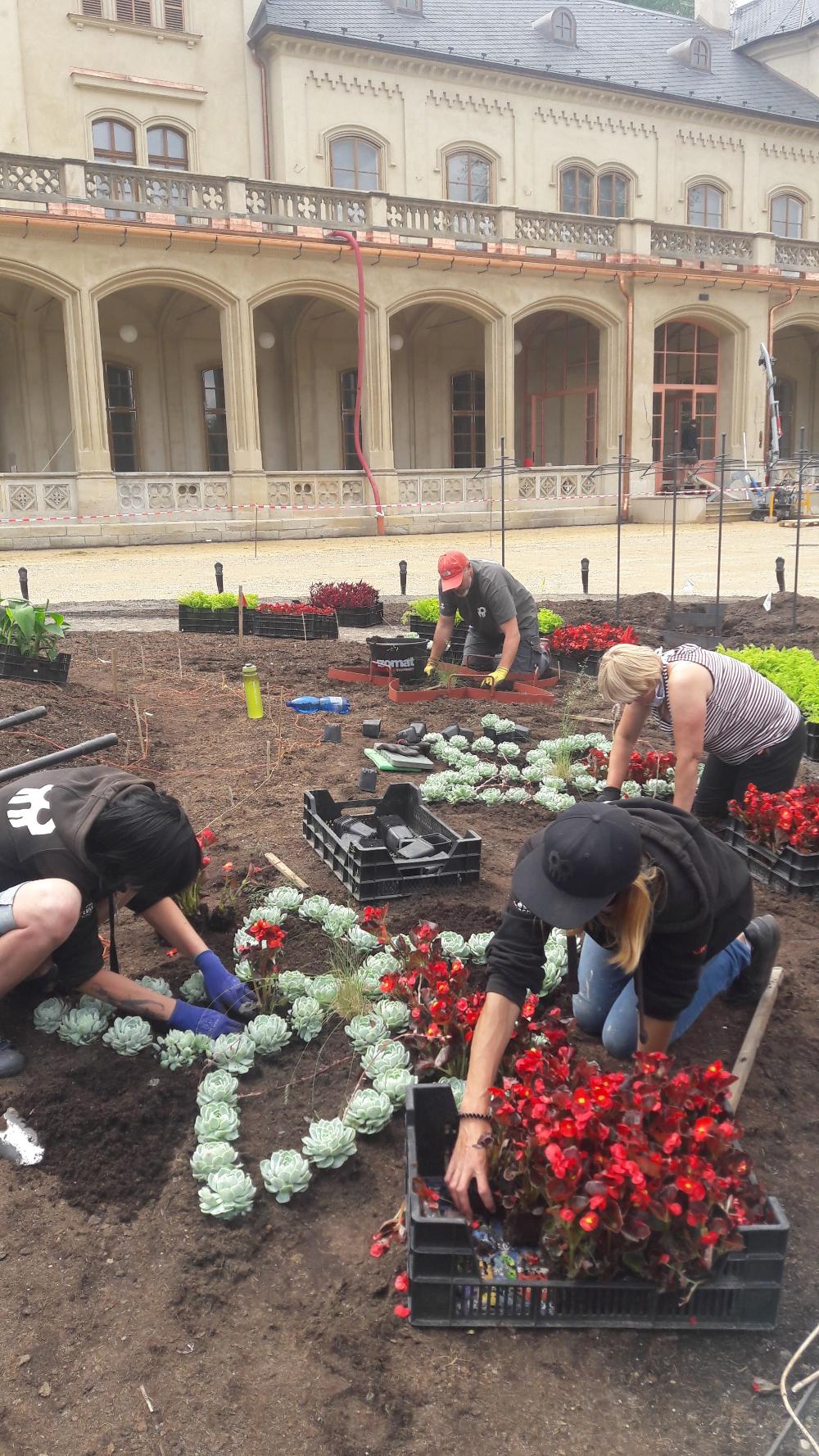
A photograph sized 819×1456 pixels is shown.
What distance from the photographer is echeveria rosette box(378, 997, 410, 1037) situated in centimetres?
331

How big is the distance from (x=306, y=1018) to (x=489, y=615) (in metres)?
4.73

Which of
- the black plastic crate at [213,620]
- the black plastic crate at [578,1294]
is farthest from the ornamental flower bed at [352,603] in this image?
the black plastic crate at [578,1294]

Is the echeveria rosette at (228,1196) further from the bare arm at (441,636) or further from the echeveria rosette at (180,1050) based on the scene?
the bare arm at (441,636)

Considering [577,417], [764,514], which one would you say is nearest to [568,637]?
[764,514]

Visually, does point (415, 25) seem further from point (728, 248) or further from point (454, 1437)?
point (454, 1437)

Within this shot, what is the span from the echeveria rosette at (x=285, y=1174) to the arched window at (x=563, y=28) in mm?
35143

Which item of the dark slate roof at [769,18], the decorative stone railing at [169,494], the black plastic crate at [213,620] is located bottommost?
the black plastic crate at [213,620]

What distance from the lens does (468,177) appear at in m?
27.8

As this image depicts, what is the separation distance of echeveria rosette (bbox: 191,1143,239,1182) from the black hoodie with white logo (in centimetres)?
80

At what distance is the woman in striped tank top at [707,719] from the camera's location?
4.09 metres

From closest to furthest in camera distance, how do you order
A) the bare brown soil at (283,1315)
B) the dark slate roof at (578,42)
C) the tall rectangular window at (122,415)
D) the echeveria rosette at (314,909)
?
1. the bare brown soil at (283,1315)
2. the echeveria rosette at (314,909)
3. the tall rectangular window at (122,415)
4. the dark slate roof at (578,42)

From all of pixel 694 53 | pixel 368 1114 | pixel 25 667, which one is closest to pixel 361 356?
pixel 25 667

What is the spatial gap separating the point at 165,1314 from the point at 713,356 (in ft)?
97.7

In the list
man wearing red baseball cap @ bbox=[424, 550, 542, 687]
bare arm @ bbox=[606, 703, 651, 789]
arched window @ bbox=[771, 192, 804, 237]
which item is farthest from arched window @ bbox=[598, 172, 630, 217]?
bare arm @ bbox=[606, 703, 651, 789]
